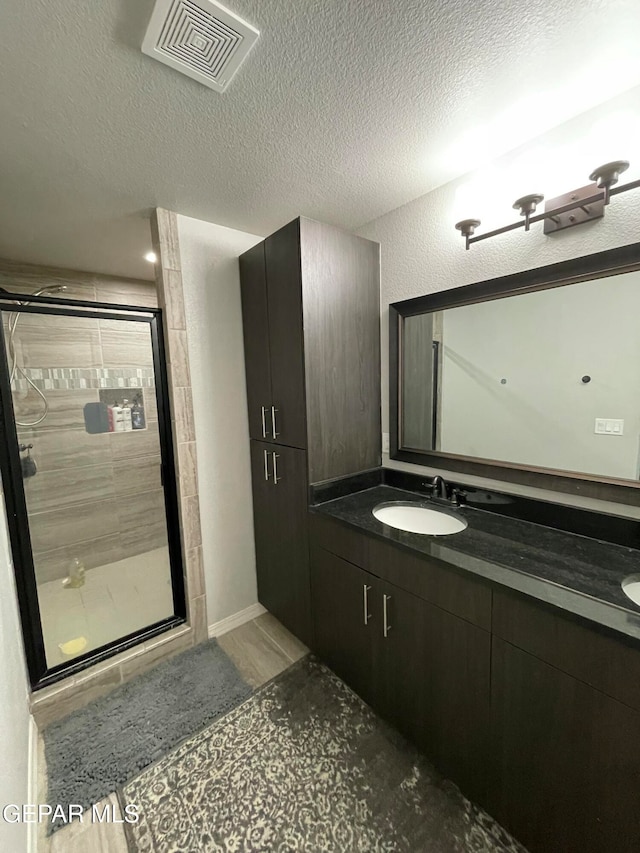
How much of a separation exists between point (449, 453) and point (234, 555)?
1.46 meters

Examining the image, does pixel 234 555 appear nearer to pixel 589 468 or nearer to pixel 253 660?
pixel 253 660

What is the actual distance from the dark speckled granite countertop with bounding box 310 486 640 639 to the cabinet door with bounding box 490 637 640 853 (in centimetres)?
19

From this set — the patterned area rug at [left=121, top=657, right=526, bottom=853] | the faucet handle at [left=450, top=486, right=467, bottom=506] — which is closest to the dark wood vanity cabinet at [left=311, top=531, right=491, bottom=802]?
the patterned area rug at [left=121, top=657, right=526, bottom=853]

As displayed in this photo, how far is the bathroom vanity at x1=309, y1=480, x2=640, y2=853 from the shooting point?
2.76ft

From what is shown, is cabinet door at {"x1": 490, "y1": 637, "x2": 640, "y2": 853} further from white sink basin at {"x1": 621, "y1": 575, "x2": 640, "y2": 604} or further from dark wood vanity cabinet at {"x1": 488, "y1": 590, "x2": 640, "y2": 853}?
white sink basin at {"x1": 621, "y1": 575, "x2": 640, "y2": 604}

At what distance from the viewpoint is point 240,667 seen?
6.07 ft

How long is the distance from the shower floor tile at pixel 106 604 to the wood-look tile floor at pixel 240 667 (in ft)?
1.52

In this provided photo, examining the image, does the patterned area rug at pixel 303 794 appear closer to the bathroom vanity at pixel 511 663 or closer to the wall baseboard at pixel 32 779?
the bathroom vanity at pixel 511 663

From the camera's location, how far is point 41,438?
232 cm

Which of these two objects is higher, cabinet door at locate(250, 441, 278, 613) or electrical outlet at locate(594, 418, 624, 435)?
electrical outlet at locate(594, 418, 624, 435)

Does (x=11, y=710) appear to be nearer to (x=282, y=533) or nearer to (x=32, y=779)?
(x=32, y=779)

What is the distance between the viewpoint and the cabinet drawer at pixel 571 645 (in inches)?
31.3

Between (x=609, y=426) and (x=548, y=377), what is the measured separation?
0.28m

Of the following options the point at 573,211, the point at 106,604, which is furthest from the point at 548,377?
the point at 106,604
